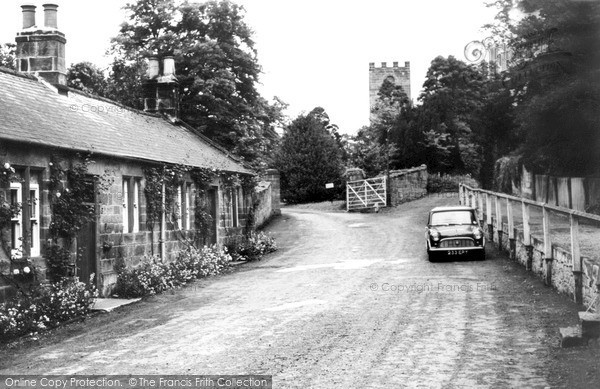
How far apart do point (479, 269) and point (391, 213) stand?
20444 mm

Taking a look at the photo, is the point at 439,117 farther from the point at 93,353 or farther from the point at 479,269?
the point at 93,353

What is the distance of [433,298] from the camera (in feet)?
46.0

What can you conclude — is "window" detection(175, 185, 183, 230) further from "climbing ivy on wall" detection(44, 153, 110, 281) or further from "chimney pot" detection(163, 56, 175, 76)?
"chimney pot" detection(163, 56, 175, 76)

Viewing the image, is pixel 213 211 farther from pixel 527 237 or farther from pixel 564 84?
pixel 564 84

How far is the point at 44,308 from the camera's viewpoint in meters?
12.8

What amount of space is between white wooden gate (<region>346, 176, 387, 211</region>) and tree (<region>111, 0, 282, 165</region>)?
8.09 meters

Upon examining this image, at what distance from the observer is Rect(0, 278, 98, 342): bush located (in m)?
11.8

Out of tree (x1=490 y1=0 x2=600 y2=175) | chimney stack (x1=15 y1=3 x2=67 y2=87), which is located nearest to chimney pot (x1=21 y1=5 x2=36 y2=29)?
chimney stack (x1=15 y1=3 x2=67 y2=87)

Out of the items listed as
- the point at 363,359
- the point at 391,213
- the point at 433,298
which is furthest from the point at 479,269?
the point at 391,213

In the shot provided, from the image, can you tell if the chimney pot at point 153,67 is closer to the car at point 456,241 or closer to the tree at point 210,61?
the tree at point 210,61

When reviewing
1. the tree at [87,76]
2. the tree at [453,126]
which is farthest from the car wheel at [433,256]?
the tree at [87,76]

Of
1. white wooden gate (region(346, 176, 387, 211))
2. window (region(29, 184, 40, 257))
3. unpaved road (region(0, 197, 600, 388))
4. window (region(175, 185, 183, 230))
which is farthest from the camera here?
white wooden gate (region(346, 176, 387, 211))

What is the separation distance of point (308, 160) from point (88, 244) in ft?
112

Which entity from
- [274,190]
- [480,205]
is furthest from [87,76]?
[480,205]
